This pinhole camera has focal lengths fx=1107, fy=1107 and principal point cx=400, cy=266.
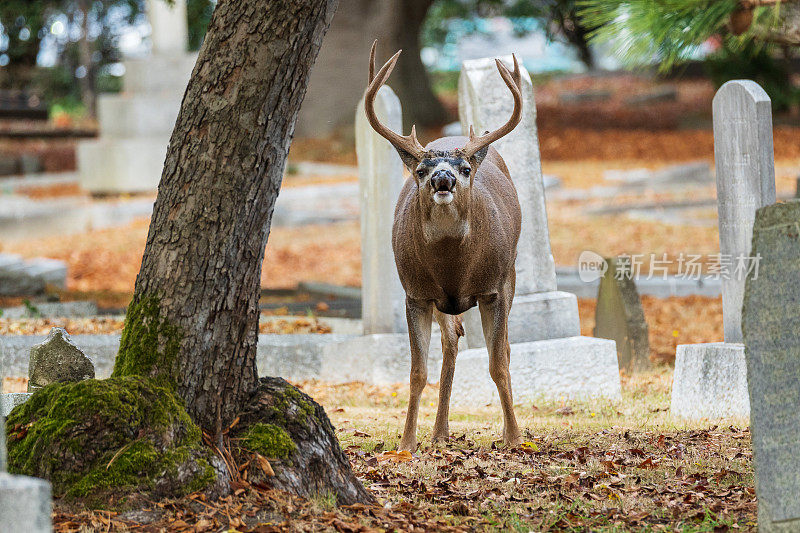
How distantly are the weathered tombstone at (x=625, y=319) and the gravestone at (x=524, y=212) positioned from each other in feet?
2.87

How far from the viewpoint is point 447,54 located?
46.8 m

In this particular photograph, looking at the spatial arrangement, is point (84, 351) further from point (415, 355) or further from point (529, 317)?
point (529, 317)

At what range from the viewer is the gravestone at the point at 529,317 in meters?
7.91

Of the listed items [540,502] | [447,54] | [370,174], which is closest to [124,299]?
[370,174]

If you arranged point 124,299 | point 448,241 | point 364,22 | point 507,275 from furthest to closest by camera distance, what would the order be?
1. point 364,22
2. point 124,299
3. point 507,275
4. point 448,241

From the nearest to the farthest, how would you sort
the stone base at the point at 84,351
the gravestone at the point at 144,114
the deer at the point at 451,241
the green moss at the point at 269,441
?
1. the green moss at the point at 269,441
2. the deer at the point at 451,241
3. the stone base at the point at 84,351
4. the gravestone at the point at 144,114

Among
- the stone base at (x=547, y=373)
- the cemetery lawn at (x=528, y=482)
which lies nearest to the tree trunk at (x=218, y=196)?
the cemetery lawn at (x=528, y=482)

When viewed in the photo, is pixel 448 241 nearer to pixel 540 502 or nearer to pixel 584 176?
pixel 540 502

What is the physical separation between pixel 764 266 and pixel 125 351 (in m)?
2.64

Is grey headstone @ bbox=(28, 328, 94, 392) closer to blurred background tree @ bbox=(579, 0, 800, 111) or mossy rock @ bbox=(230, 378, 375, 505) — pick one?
mossy rock @ bbox=(230, 378, 375, 505)

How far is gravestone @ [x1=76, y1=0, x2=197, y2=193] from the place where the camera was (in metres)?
19.6

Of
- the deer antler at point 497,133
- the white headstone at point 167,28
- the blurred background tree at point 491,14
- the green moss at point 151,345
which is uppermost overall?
the blurred background tree at point 491,14

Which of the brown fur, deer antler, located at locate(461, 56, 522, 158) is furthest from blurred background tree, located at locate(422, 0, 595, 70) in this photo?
deer antler, located at locate(461, 56, 522, 158)

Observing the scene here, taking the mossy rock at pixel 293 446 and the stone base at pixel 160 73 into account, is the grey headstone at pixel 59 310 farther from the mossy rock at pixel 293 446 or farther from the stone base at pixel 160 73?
the stone base at pixel 160 73
